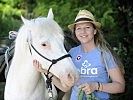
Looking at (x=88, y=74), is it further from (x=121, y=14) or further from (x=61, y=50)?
(x=121, y=14)

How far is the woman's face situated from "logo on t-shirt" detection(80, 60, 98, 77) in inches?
7.6

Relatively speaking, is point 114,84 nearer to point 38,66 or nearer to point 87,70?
point 87,70

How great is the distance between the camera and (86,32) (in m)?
3.32

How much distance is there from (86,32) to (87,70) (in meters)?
0.33

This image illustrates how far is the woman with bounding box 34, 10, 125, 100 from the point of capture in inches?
126

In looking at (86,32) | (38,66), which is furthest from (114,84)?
(38,66)

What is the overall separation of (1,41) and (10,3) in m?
10.8

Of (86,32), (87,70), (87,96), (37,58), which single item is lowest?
(87,96)

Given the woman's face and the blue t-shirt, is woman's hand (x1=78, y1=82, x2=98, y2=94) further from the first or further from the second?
the woman's face

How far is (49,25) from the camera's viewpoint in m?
3.26

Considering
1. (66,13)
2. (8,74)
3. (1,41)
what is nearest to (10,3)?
(66,13)

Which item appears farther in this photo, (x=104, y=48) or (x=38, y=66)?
(x=104, y=48)

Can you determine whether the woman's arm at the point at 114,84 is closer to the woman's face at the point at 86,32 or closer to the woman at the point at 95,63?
the woman at the point at 95,63

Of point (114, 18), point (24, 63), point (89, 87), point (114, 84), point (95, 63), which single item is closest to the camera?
point (89, 87)
